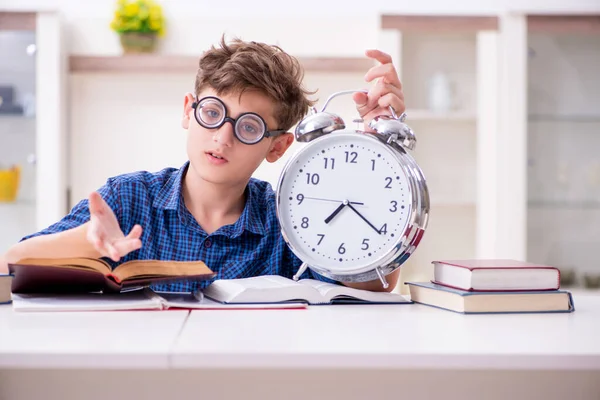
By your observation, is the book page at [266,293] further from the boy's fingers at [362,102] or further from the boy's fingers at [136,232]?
the boy's fingers at [362,102]

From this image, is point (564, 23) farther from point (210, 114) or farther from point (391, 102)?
point (210, 114)

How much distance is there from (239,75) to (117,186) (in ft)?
1.28

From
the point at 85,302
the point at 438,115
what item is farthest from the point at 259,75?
the point at 438,115

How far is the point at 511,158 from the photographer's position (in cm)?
367

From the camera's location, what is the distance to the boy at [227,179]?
1.54 meters

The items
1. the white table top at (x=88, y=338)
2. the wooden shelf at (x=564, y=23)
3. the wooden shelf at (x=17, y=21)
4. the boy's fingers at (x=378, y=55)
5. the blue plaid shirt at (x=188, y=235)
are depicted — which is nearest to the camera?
the white table top at (x=88, y=338)

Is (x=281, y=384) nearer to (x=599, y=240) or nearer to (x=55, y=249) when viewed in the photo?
(x=55, y=249)

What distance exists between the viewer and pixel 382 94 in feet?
4.99

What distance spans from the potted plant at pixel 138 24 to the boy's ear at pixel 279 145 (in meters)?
2.15

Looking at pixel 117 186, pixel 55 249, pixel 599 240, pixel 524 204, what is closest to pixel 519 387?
pixel 55 249

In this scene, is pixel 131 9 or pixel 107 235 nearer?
pixel 107 235

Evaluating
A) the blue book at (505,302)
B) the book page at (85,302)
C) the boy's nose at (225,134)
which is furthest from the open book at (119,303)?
the boy's nose at (225,134)

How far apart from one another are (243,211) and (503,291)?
0.74m

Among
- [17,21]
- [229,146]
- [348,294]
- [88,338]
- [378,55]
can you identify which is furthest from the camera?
[17,21]
